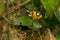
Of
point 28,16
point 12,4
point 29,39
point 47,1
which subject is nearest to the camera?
point 47,1

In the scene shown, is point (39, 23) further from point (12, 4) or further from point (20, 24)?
point (12, 4)

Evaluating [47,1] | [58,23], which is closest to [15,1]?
[58,23]

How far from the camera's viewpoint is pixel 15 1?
6.61ft

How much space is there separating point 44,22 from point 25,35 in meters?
0.22

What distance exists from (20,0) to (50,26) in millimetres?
502

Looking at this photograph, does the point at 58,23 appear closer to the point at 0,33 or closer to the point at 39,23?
the point at 39,23

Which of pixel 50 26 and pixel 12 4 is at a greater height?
pixel 12 4

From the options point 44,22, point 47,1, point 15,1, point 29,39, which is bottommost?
point 29,39

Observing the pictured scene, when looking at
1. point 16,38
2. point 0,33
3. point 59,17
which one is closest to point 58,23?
point 59,17

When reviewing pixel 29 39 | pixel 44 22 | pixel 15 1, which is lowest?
pixel 29 39

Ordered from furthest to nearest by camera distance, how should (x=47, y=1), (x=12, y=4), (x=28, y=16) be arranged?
(x=12, y=4) < (x=28, y=16) < (x=47, y=1)

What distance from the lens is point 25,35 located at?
1.69 meters

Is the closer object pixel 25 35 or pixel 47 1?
pixel 47 1

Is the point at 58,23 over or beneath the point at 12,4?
beneath
